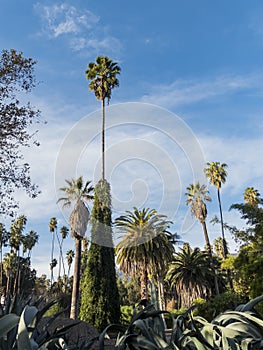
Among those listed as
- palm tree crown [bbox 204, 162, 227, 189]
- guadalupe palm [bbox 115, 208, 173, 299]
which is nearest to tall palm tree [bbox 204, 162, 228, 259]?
palm tree crown [bbox 204, 162, 227, 189]

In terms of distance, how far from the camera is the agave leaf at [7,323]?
1602 millimetres

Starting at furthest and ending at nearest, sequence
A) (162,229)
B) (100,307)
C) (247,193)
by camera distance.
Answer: (247,193), (162,229), (100,307)

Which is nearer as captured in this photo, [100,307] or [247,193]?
[100,307]

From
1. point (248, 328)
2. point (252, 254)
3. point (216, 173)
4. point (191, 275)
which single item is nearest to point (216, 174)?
point (216, 173)

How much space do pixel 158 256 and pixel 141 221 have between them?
3.79 m

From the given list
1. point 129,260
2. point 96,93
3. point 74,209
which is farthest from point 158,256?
point 96,93

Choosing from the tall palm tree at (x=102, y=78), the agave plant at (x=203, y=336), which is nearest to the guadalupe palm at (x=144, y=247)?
the tall palm tree at (x=102, y=78)

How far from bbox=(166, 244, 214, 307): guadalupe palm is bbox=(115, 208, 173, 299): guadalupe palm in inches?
202

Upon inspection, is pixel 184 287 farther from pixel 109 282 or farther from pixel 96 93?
pixel 96 93

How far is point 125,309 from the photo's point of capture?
27.9 m

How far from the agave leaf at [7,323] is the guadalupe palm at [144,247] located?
26641 millimetres

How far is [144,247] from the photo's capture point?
28203mm

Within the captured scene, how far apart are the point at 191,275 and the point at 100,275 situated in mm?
12554

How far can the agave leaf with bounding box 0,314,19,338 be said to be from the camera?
1.60 m
